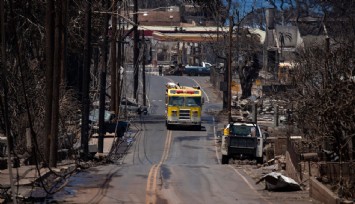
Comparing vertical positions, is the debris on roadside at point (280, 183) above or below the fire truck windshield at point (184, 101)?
above

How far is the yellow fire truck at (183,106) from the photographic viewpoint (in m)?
58.5

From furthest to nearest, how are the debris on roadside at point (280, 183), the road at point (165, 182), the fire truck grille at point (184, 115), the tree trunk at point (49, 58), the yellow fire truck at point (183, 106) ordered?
the fire truck grille at point (184, 115), the yellow fire truck at point (183, 106), the tree trunk at point (49, 58), the debris on roadside at point (280, 183), the road at point (165, 182)

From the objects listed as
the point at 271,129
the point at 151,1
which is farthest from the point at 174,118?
the point at 151,1

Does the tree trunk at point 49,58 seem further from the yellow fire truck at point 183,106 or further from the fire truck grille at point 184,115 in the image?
the fire truck grille at point 184,115

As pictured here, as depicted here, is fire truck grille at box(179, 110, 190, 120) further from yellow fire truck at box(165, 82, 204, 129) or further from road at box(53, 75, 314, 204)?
road at box(53, 75, 314, 204)

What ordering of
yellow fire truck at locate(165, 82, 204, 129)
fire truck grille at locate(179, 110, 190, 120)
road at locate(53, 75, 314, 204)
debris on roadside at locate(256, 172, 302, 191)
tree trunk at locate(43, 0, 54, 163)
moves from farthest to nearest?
1. fire truck grille at locate(179, 110, 190, 120)
2. yellow fire truck at locate(165, 82, 204, 129)
3. tree trunk at locate(43, 0, 54, 163)
4. debris on roadside at locate(256, 172, 302, 191)
5. road at locate(53, 75, 314, 204)

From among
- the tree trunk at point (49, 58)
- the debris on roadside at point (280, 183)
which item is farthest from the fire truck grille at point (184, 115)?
the debris on roadside at point (280, 183)

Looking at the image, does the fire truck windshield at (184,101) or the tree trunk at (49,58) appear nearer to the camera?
the tree trunk at (49,58)

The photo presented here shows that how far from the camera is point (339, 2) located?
52.5 meters

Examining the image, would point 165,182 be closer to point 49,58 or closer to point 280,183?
point 280,183

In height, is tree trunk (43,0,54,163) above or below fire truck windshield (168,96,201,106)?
above

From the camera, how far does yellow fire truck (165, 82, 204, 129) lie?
192ft

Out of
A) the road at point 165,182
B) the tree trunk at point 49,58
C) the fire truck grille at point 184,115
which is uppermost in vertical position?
the tree trunk at point 49,58

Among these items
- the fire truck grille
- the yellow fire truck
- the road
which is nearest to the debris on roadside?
the road
